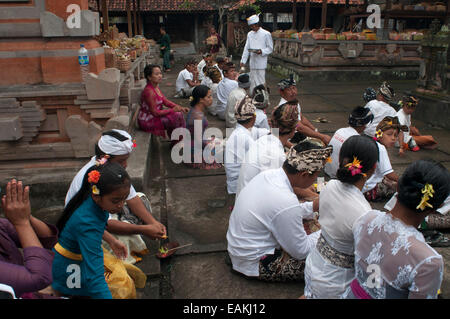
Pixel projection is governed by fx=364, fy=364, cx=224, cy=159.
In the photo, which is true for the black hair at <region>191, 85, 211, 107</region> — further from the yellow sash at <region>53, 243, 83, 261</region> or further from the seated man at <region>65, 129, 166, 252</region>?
the yellow sash at <region>53, 243, 83, 261</region>

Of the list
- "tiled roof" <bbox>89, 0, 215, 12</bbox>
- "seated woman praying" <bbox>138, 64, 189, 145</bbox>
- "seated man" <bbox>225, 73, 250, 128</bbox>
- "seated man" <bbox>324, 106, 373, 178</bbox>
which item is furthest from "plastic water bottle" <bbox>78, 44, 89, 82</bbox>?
"tiled roof" <bbox>89, 0, 215, 12</bbox>

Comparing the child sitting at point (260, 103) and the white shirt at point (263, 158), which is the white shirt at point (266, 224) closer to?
the white shirt at point (263, 158)

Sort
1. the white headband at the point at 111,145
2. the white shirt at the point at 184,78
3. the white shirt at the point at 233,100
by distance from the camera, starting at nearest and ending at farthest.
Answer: the white headband at the point at 111,145, the white shirt at the point at 233,100, the white shirt at the point at 184,78

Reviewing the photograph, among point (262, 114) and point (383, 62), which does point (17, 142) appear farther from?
point (383, 62)

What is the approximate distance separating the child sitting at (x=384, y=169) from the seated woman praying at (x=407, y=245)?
6.00 ft

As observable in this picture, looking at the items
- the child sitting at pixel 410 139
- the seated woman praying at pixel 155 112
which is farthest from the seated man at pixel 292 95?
the seated woman praying at pixel 155 112

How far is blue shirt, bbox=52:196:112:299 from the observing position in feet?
6.68

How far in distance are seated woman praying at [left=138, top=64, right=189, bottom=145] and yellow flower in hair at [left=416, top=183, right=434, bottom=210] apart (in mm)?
4238

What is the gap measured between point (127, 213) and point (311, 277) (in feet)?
5.04

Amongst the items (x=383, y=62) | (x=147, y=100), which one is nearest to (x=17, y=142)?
(x=147, y=100)

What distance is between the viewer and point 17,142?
4.18 meters

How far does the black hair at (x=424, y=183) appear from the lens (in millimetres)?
1656

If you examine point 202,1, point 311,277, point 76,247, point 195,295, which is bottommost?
point 195,295

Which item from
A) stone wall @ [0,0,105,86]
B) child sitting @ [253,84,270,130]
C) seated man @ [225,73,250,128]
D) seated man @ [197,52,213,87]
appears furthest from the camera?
seated man @ [197,52,213,87]
